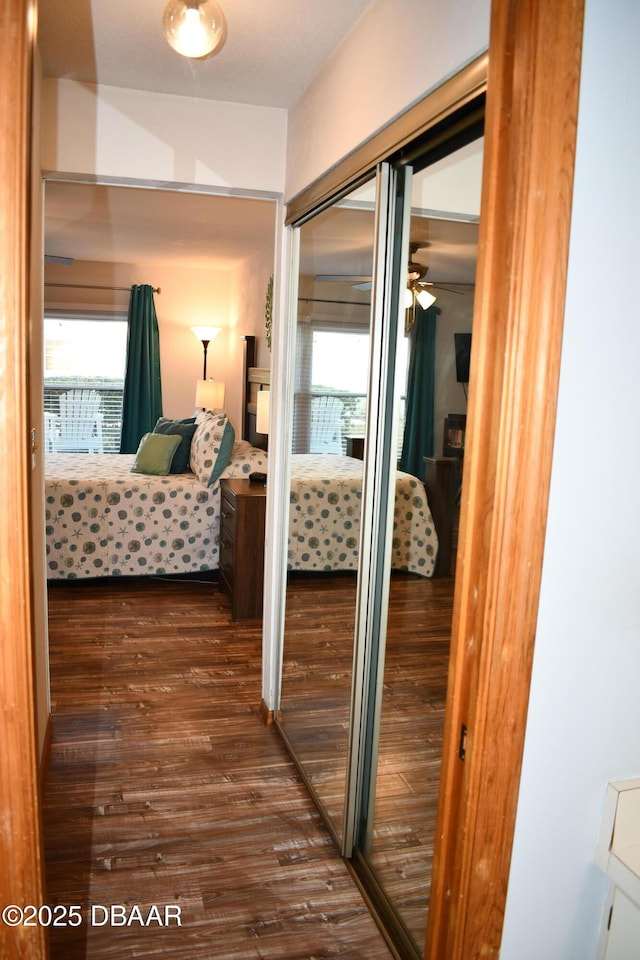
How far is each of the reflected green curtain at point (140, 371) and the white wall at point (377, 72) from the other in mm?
5205

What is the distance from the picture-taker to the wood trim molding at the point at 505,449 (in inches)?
40.1

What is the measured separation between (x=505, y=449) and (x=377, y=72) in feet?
4.56

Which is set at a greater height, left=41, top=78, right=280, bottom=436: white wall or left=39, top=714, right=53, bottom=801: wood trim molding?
left=41, top=78, right=280, bottom=436: white wall

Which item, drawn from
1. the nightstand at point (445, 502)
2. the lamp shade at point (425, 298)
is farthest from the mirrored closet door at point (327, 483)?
the nightstand at point (445, 502)

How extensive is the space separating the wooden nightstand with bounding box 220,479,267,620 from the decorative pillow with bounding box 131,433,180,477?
886mm

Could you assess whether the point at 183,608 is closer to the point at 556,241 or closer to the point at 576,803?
the point at 576,803

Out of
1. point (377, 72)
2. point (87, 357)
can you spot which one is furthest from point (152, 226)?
point (377, 72)

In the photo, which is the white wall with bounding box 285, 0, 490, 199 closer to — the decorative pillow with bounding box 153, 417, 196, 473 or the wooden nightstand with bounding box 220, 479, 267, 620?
the wooden nightstand with bounding box 220, 479, 267, 620

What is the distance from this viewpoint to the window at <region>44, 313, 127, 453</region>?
7.75m

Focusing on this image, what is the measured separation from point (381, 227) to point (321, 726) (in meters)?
1.67

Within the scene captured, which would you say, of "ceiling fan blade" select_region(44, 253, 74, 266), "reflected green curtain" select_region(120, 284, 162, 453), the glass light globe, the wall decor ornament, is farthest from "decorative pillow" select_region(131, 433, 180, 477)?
the glass light globe

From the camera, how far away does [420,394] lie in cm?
186

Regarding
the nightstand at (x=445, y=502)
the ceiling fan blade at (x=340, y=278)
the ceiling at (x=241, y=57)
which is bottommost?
the nightstand at (x=445, y=502)

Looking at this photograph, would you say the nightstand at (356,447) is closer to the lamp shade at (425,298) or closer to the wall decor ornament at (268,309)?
the lamp shade at (425,298)
